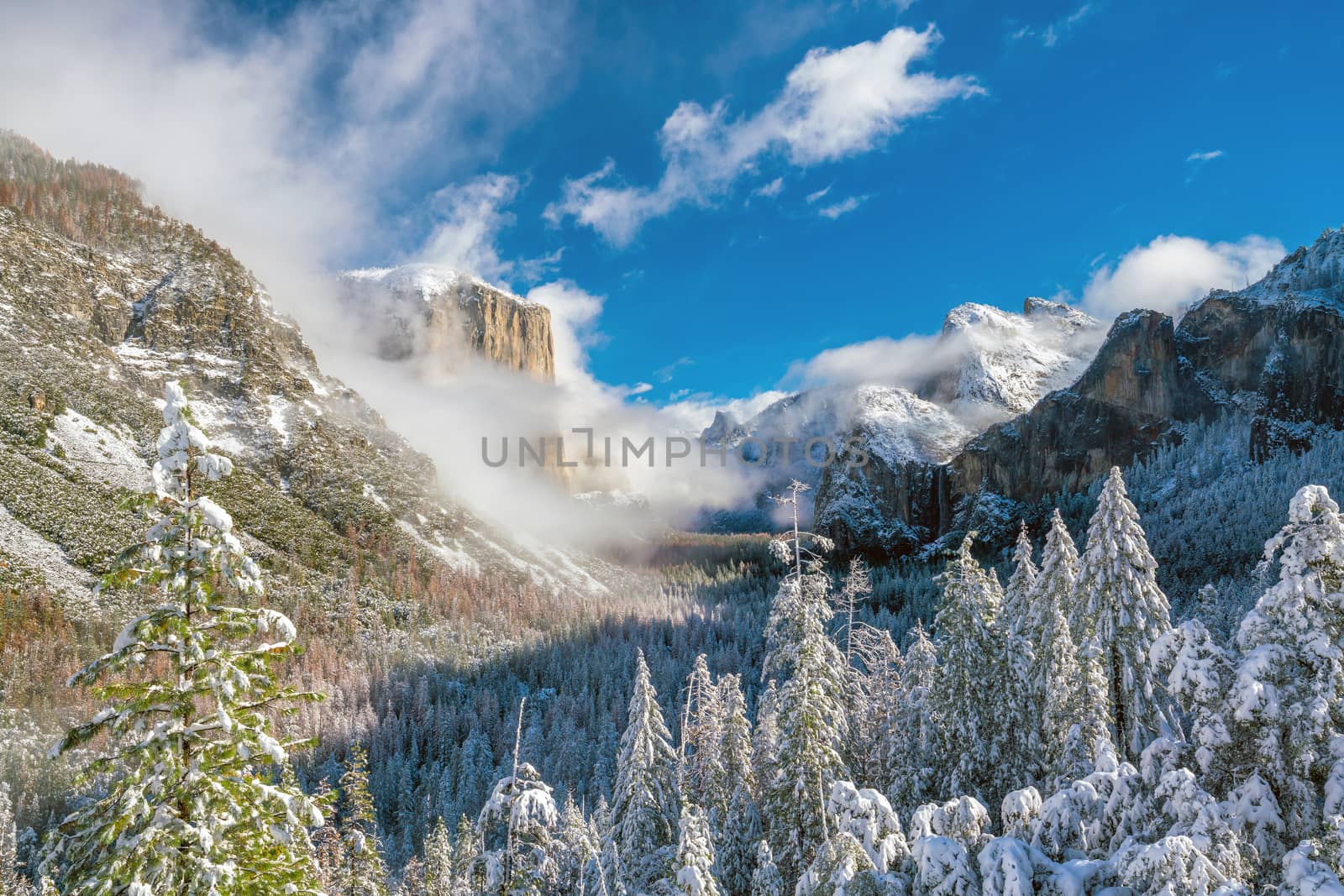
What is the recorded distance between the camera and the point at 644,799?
68.2 feet

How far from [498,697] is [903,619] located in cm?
8055

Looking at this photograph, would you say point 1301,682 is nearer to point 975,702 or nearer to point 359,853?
point 975,702

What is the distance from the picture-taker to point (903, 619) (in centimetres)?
14062

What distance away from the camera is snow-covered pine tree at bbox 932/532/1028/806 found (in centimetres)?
2150

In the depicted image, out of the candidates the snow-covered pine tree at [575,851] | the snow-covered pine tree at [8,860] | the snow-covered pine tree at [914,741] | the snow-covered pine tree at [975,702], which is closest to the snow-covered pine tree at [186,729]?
the snow-covered pine tree at [575,851]

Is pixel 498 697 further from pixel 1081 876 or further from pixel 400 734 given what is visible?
pixel 1081 876

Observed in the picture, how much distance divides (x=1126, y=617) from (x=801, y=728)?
965cm

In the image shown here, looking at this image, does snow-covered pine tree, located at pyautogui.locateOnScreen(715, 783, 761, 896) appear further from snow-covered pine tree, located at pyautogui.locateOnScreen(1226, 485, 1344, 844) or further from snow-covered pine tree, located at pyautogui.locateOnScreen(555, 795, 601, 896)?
snow-covered pine tree, located at pyautogui.locateOnScreen(1226, 485, 1344, 844)

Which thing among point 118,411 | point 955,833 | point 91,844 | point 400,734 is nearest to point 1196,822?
point 955,833

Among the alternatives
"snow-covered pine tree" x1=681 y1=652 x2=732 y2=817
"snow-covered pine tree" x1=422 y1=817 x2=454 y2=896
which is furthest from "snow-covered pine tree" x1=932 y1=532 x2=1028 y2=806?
"snow-covered pine tree" x1=422 y1=817 x2=454 y2=896

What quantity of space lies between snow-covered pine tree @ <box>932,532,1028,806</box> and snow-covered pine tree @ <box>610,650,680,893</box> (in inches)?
342

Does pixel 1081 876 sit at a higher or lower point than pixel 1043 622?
lower

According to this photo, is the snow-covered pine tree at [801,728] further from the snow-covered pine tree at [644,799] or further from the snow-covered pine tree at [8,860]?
the snow-covered pine tree at [8,860]

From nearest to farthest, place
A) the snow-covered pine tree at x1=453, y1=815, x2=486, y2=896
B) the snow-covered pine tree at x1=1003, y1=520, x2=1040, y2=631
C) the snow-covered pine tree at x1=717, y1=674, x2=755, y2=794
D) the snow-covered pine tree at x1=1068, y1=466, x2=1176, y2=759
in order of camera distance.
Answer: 1. the snow-covered pine tree at x1=1068, y1=466, x2=1176, y2=759
2. the snow-covered pine tree at x1=717, y1=674, x2=755, y2=794
3. the snow-covered pine tree at x1=1003, y1=520, x2=1040, y2=631
4. the snow-covered pine tree at x1=453, y1=815, x2=486, y2=896
